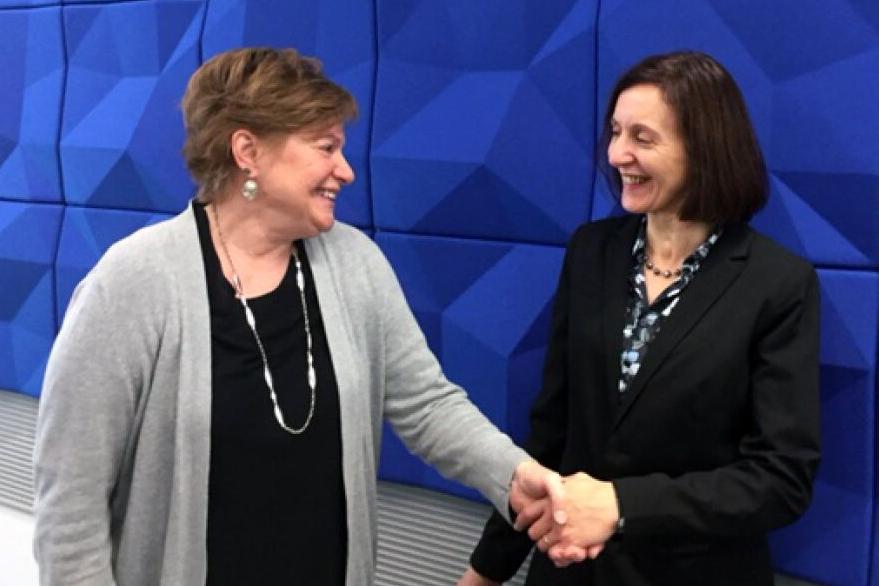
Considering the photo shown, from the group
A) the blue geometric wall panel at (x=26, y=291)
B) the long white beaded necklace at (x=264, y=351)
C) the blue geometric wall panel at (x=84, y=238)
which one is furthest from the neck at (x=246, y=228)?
the blue geometric wall panel at (x=26, y=291)

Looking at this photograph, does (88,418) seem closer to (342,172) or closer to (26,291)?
(342,172)

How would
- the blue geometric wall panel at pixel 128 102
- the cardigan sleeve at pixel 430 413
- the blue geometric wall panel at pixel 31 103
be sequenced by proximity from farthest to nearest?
the blue geometric wall panel at pixel 31 103, the blue geometric wall panel at pixel 128 102, the cardigan sleeve at pixel 430 413

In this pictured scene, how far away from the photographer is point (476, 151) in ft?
5.66

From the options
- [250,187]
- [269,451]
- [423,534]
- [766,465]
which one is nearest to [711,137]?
[766,465]

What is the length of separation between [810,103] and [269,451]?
1.03 metres

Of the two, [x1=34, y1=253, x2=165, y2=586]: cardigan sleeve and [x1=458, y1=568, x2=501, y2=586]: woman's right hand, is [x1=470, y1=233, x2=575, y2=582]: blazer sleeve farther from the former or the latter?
[x1=34, y1=253, x2=165, y2=586]: cardigan sleeve

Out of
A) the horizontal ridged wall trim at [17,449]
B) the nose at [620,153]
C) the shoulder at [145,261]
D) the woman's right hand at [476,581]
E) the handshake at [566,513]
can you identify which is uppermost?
the nose at [620,153]

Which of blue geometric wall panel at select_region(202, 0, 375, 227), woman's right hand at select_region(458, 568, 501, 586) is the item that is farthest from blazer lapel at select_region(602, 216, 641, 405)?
blue geometric wall panel at select_region(202, 0, 375, 227)

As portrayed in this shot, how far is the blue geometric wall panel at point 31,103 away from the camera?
94.7 inches

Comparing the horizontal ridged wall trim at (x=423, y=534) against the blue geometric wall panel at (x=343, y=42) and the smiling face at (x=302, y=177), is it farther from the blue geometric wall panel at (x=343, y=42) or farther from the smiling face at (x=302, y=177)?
the smiling face at (x=302, y=177)

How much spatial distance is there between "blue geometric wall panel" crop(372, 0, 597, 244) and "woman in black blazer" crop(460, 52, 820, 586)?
1.08 ft

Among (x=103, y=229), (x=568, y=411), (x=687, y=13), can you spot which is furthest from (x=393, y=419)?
(x=103, y=229)

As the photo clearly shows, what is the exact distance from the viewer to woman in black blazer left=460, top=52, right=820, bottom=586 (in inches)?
45.6

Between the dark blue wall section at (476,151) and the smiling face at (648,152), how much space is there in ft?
1.02
